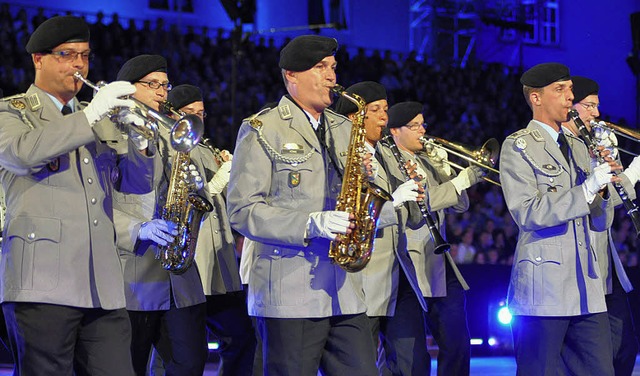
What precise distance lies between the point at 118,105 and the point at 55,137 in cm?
27

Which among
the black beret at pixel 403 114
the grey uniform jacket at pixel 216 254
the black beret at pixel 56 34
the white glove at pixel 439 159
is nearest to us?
the black beret at pixel 56 34

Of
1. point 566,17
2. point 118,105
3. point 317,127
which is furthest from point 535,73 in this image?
point 566,17

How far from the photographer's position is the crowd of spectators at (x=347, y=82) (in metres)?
13.3

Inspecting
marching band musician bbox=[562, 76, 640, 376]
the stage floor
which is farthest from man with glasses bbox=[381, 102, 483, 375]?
the stage floor

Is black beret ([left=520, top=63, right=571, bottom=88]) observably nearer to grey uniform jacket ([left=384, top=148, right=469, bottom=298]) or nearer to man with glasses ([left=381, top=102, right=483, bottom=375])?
man with glasses ([left=381, top=102, right=483, bottom=375])

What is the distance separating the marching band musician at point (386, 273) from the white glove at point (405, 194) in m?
0.08

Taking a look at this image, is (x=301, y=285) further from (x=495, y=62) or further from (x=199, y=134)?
(x=495, y=62)

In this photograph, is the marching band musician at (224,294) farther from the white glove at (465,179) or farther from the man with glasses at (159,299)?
the white glove at (465,179)

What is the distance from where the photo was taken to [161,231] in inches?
193

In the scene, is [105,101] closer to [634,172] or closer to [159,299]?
[159,299]

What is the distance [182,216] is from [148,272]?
356mm

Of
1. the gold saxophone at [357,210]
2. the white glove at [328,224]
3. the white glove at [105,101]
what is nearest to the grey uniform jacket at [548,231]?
the gold saxophone at [357,210]

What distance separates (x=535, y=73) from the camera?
5.70 m

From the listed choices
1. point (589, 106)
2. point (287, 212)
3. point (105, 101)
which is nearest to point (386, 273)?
point (589, 106)
